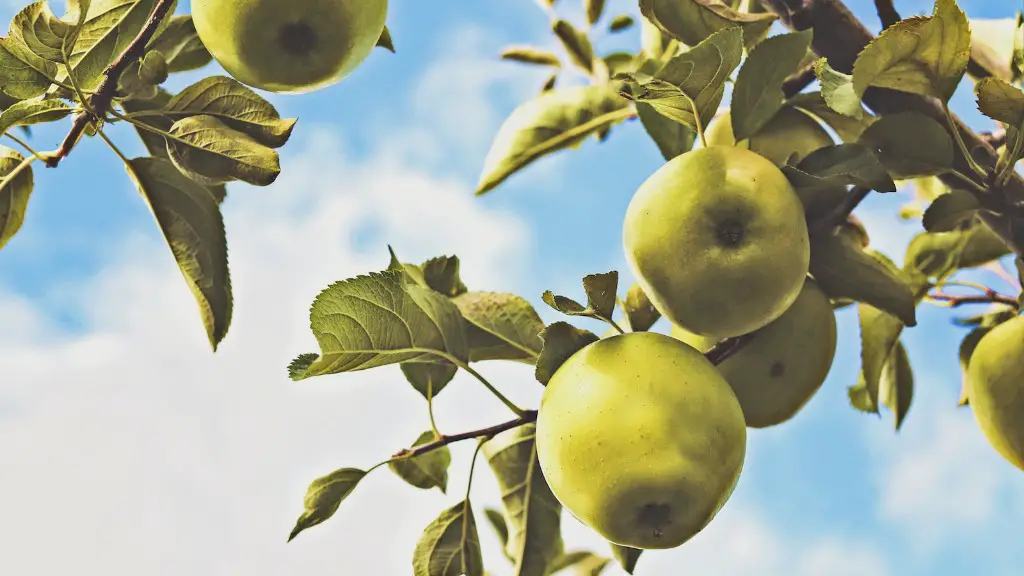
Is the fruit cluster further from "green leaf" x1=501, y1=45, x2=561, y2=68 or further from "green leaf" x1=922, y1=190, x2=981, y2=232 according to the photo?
"green leaf" x1=501, y1=45, x2=561, y2=68

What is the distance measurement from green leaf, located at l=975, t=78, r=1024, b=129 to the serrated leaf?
0.58ft

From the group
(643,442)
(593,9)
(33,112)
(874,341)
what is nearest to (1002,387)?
(874,341)

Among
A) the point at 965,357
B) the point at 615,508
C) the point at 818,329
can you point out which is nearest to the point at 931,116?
the point at 818,329

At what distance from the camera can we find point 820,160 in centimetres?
128

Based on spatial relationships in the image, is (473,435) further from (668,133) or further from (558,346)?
(668,133)

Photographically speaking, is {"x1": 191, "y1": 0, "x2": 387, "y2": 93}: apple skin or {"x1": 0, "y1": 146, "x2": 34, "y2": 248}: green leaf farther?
{"x1": 0, "y1": 146, "x2": 34, "y2": 248}: green leaf

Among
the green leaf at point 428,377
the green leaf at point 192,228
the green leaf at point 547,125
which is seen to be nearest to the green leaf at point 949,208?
the green leaf at point 547,125

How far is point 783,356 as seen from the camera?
1397 millimetres

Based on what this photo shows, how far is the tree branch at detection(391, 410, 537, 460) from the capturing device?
1.36m

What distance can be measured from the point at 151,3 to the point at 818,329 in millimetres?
1078

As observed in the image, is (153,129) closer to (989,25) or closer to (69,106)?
(69,106)

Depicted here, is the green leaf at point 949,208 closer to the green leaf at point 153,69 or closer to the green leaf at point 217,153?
the green leaf at point 217,153

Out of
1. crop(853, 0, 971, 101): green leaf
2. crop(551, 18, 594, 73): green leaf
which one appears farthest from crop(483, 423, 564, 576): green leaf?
crop(551, 18, 594, 73): green leaf

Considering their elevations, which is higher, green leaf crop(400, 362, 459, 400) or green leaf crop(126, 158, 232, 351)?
green leaf crop(126, 158, 232, 351)
